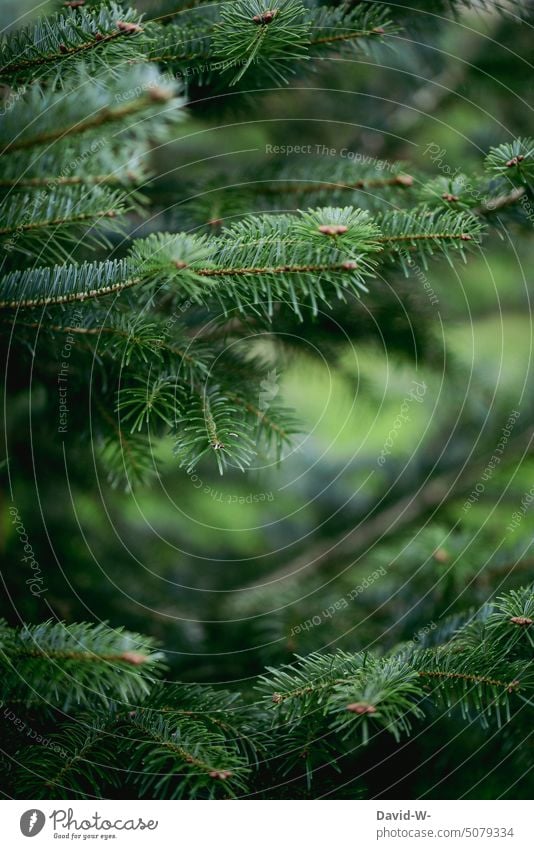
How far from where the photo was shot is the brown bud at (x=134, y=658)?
541mm

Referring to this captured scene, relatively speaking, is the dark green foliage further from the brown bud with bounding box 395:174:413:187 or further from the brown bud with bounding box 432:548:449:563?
the brown bud with bounding box 395:174:413:187

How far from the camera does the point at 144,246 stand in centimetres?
58

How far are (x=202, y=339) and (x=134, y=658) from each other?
0.36 metres

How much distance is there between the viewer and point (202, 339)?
2.54ft

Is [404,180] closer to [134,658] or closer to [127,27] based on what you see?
[127,27]

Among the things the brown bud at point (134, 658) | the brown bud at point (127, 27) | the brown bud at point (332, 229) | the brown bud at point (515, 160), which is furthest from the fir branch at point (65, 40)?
the brown bud at point (134, 658)

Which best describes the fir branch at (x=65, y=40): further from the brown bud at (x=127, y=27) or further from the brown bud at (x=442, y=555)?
the brown bud at (x=442, y=555)

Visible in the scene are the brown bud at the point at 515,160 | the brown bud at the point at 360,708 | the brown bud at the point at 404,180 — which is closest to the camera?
the brown bud at the point at 360,708

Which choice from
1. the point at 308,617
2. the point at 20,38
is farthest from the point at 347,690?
the point at 20,38

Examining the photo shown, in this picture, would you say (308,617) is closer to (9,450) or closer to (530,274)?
(9,450)

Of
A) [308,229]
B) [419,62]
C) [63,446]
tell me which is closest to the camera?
[308,229]

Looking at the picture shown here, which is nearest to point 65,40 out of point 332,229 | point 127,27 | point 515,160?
point 127,27
